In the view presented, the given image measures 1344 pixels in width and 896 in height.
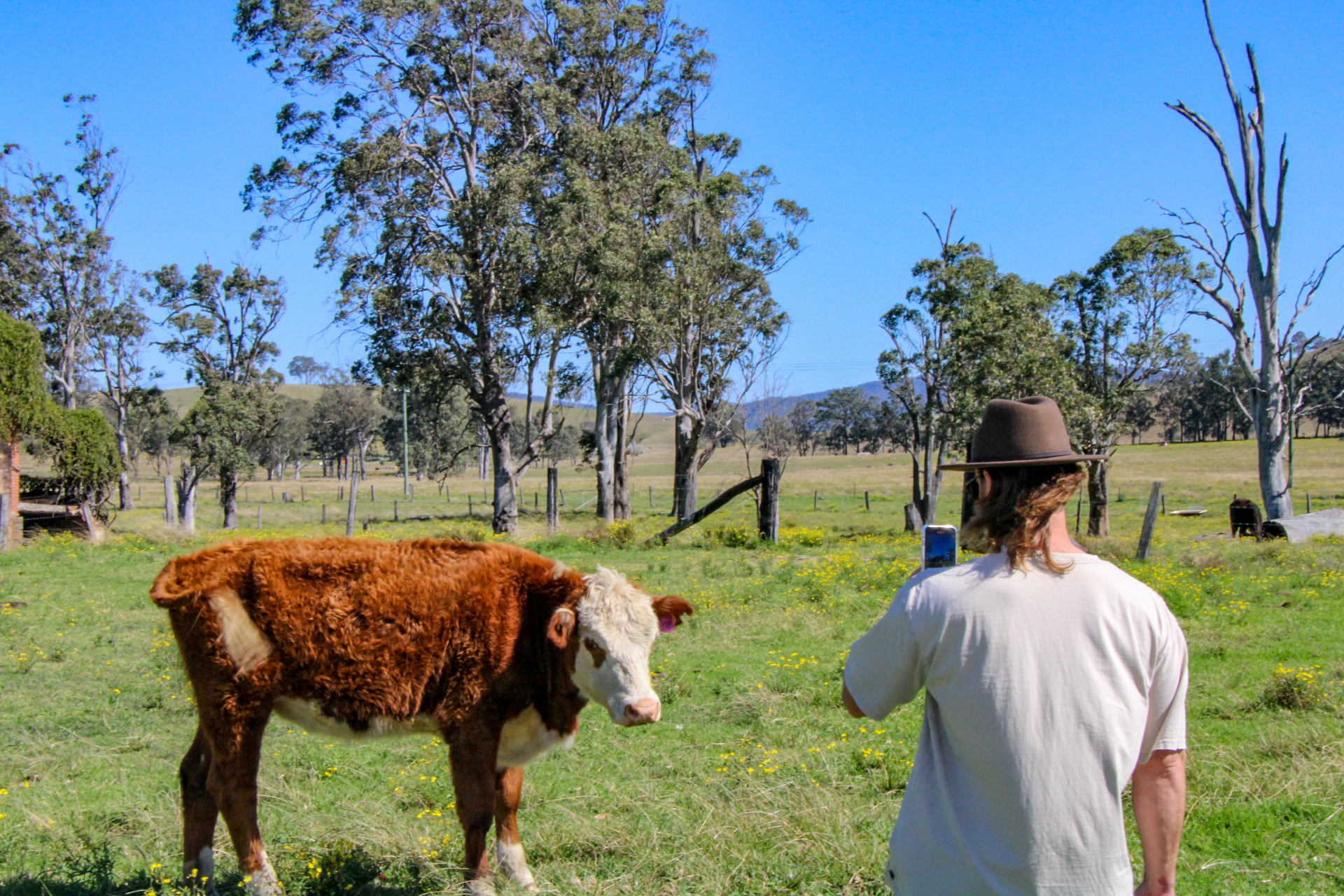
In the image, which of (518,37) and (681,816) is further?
(518,37)

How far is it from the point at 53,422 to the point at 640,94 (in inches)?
900

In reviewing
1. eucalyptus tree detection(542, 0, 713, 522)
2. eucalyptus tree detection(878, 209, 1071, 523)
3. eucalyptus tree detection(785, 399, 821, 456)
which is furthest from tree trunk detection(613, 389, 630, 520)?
eucalyptus tree detection(785, 399, 821, 456)

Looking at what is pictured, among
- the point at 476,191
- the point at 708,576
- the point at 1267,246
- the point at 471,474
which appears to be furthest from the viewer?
the point at 471,474

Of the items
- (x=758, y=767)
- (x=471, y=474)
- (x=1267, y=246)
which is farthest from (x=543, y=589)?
(x=471, y=474)

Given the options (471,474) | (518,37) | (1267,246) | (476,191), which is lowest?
(471,474)

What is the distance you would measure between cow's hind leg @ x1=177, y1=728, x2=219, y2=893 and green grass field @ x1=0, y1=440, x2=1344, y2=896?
0.53ft

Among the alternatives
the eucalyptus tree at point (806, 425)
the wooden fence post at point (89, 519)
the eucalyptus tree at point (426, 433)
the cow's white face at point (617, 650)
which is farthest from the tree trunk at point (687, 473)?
the eucalyptus tree at point (426, 433)

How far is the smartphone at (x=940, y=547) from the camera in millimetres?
2543

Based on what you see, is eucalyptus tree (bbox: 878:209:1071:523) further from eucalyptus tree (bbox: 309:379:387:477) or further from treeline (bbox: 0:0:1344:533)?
eucalyptus tree (bbox: 309:379:387:477)

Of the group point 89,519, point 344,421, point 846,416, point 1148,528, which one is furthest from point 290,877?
point 846,416

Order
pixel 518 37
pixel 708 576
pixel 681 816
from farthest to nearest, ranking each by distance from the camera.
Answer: pixel 518 37 → pixel 708 576 → pixel 681 816

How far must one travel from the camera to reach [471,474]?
334ft

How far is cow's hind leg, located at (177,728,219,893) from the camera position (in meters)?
4.55

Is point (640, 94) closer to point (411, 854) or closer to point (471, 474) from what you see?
point (411, 854)
